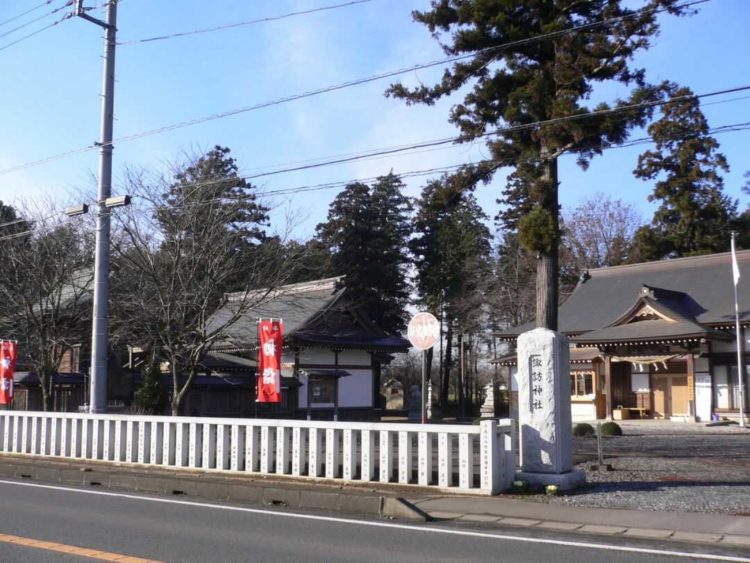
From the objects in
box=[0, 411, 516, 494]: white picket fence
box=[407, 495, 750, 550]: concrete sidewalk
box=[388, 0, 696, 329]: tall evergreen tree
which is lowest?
box=[407, 495, 750, 550]: concrete sidewalk

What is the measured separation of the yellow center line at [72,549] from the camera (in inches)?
291

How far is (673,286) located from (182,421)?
3122 centimetres

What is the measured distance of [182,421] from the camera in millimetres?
14352

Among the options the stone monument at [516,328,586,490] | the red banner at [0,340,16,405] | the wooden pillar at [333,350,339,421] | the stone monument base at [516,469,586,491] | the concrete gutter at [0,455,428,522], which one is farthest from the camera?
the wooden pillar at [333,350,339,421]

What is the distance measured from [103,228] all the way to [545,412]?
33.5 feet

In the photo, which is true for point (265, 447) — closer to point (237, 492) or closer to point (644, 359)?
point (237, 492)

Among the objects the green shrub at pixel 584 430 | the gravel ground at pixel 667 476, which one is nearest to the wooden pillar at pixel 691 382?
the gravel ground at pixel 667 476

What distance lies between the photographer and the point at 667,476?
13344 mm

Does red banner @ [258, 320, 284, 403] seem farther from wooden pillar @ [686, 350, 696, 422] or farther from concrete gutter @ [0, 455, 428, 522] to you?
wooden pillar @ [686, 350, 696, 422]

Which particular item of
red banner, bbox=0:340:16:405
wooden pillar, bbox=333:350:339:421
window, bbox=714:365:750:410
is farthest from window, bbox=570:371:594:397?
red banner, bbox=0:340:16:405

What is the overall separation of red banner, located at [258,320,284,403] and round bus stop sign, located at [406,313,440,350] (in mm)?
6062

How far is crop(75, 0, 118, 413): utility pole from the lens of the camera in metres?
16.0

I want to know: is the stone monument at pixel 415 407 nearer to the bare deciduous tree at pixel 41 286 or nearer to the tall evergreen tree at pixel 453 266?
the tall evergreen tree at pixel 453 266

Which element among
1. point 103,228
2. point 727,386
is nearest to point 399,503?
point 103,228
